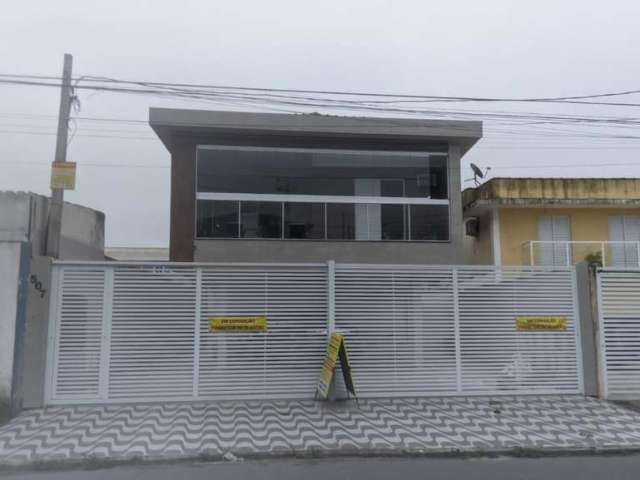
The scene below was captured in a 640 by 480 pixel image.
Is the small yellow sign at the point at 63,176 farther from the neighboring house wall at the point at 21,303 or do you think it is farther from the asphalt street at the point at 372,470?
the asphalt street at the point at 372,470

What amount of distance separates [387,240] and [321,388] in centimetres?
869

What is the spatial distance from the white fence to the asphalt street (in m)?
2.55

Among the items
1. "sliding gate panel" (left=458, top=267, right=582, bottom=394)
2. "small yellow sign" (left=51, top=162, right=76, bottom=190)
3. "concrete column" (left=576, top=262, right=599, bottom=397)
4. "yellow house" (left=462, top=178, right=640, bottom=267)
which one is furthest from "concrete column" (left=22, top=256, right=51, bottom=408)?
"yellow house" (left=462, top=178, right=640, bottom=267)

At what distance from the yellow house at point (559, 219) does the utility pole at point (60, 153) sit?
41.6 ft

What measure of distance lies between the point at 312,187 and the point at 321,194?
0.34m

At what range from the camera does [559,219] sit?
59.1 ft

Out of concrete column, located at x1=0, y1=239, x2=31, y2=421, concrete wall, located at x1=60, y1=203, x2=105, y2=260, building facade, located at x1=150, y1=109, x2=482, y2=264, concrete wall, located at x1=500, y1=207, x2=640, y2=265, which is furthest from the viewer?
concrete wall, located at x1=500, y1=207, x2=640, y2=265

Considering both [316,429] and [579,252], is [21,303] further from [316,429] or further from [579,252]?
[579,252]

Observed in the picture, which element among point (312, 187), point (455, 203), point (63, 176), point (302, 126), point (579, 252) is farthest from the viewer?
point (579, 252)

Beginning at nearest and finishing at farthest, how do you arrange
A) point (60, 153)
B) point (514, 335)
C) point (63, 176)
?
point (63, 176) < point (60, 153) < point (514, 335)

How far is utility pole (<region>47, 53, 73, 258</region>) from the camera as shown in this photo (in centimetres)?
870

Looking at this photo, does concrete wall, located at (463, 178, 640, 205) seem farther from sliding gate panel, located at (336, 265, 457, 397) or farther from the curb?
the curb

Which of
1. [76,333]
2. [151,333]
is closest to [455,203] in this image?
[151,333]

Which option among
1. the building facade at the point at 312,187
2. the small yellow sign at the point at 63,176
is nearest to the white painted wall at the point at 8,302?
the small yellow sign at the point at 63,176
